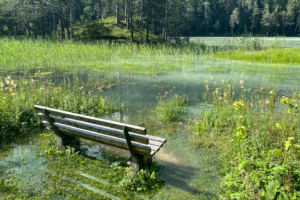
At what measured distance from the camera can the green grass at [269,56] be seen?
1882 cm

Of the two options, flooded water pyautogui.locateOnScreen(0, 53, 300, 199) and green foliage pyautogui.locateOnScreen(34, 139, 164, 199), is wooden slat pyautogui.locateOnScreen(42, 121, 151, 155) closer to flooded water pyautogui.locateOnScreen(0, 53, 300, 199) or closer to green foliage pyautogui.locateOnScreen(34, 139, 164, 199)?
green foliage pyautogui.locateOnScreen(34, 139, 164, 199)

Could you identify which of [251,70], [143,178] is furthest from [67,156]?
[251,70]

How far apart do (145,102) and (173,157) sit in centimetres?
452

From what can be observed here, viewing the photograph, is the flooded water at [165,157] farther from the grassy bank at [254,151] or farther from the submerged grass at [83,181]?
the grassy bank at [254,151]

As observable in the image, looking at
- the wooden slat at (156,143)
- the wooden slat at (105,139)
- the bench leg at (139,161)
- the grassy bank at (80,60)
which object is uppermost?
the grassy bank at (80,60)

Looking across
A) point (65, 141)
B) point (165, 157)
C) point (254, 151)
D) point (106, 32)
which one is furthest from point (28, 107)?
point (106, 32)

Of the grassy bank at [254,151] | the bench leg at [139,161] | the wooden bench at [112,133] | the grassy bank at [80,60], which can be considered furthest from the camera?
the grassy bank at [80,60]

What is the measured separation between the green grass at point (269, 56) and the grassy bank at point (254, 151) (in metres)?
15.2

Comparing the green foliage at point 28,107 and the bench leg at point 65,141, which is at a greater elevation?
the green foliage at point 28,107

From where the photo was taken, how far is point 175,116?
7.13m

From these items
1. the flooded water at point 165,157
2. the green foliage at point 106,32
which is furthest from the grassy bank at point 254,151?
the green foliage at point 106,32

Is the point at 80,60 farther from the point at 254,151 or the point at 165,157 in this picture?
the point at 254,151

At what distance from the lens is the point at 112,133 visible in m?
3.88

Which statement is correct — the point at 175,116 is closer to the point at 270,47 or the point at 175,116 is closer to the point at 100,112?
the point at 100,112
